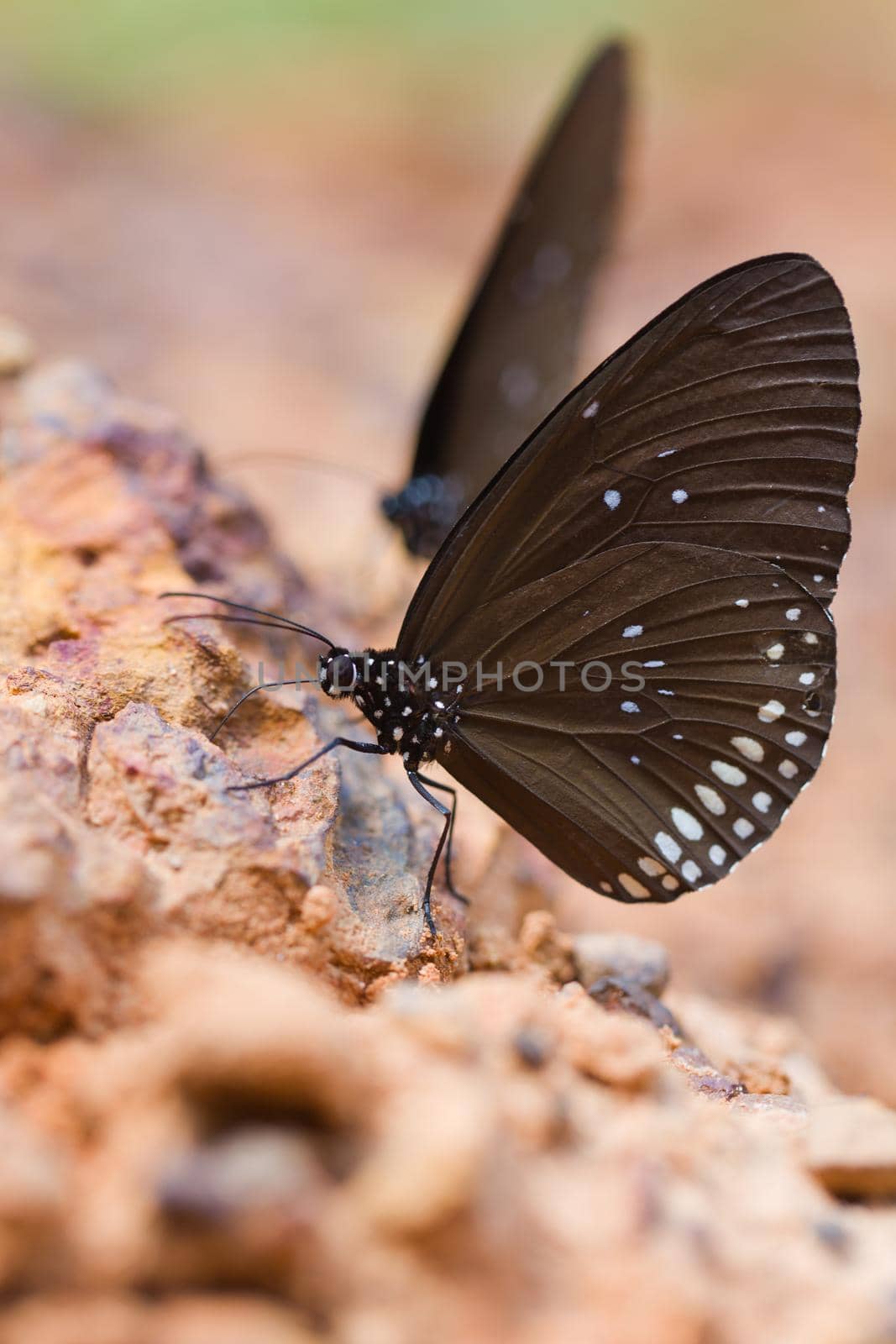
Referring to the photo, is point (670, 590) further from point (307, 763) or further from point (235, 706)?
point (235, 706)

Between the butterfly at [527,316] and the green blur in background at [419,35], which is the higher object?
the green blur in background at [419,35]

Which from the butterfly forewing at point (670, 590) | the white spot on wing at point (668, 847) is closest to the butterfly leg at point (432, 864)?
the butterfly forewing at point (670, 590)

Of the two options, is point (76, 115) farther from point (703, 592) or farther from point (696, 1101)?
point (696, 1101)

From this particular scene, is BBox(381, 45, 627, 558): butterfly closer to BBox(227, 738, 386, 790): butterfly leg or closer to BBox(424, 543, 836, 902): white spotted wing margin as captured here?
BBox(424, 543, 836, 902): white spotted wing margin

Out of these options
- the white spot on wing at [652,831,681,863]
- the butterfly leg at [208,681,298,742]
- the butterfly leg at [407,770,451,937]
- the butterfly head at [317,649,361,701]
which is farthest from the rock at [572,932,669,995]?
the butterfly leg at [208,681,298,742]

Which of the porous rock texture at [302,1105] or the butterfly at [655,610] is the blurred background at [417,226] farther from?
the porous rock texture at [302,1105]

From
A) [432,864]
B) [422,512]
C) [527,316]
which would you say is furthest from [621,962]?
[527,316]
